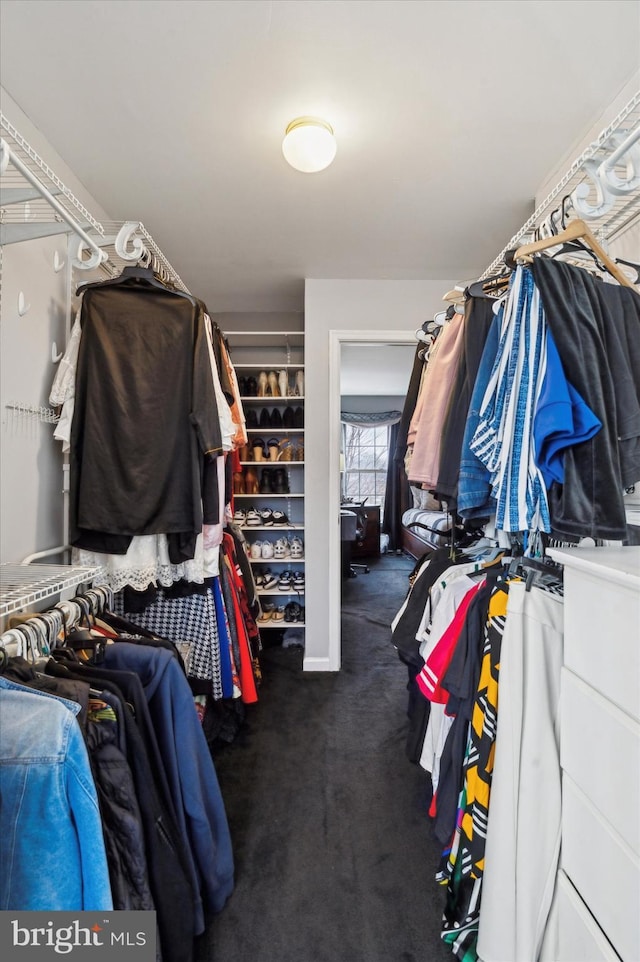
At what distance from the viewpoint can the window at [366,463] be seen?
7051mm

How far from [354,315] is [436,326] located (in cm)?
95

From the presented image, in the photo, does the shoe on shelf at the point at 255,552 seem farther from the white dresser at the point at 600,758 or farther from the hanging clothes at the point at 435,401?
the white dresser at the point at 600,758

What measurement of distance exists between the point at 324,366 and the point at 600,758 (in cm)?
225

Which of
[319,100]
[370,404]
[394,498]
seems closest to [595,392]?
[319,100]

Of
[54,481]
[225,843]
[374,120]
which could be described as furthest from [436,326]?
[225,843]

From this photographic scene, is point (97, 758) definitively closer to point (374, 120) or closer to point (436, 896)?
point (436, 896)

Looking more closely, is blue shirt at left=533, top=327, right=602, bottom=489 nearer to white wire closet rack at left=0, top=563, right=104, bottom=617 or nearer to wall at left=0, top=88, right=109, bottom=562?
white wire closet rack at left=0, top=563, right=104, bottom=617

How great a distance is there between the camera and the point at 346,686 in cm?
249

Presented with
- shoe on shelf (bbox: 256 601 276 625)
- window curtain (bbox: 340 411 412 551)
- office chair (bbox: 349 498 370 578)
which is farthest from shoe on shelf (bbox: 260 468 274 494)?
window curtain (bbox: 340 411 412 551)

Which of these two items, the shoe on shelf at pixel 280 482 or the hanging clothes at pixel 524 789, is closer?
the hanging clothes at pixel 524 789

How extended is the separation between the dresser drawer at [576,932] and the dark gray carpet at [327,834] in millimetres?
→ 400

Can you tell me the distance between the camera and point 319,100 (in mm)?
1314

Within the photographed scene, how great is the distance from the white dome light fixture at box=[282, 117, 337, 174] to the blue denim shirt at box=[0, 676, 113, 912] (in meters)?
1.66

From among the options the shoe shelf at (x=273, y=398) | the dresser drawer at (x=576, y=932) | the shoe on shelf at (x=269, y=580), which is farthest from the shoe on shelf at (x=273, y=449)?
the dresser drawer at (x=576, y=932)
